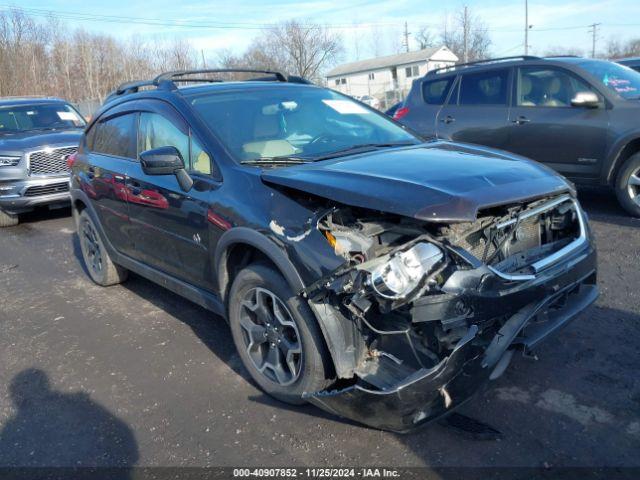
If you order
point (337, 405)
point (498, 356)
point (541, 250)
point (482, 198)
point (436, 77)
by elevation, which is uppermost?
point (436, 77)

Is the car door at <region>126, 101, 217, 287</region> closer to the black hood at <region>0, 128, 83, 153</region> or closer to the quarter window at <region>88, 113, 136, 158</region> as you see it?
the quarter window at <region>88, 113, 136, 158</region>

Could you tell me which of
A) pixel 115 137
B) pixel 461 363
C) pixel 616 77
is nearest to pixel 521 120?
pixel 616 77

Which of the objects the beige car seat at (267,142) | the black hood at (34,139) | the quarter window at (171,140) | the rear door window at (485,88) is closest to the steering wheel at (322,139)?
the beige car seat at (267,142)

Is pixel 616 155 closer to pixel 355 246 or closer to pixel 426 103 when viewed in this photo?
pixel 426 103

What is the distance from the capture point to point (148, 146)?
14.3 ft

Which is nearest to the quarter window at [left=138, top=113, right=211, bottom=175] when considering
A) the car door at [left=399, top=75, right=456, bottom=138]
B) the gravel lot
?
the gravel lot

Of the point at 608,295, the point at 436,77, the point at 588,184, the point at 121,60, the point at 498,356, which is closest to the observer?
the point at 498,356

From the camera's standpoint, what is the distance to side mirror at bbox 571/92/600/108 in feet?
20.6

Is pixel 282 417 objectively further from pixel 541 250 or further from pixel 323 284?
pixel 541 250

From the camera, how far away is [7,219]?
30.2ft

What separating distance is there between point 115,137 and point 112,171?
0.39 metres

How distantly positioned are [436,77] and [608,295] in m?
4.71

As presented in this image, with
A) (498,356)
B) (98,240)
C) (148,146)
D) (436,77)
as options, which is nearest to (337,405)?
(498,356)

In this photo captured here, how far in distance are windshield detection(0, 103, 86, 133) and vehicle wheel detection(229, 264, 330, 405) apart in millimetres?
8274
